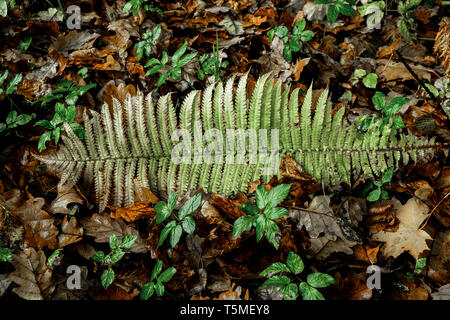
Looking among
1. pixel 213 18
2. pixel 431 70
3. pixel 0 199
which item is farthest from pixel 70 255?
pixel 431 70

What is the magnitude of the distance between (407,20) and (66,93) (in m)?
3.11

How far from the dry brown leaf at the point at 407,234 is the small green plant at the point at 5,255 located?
2.18 metres

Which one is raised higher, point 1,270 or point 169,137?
point 169,137

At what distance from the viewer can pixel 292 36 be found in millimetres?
2596

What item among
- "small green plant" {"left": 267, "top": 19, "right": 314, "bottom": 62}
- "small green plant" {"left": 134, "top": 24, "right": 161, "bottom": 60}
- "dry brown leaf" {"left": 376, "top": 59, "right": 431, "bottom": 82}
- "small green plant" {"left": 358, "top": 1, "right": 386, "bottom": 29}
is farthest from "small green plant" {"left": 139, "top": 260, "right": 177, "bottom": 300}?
"small green plant" {"left": 358, "top": 1, "right": 386, "bottom": 29}

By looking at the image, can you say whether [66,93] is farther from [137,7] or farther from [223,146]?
[223,146]

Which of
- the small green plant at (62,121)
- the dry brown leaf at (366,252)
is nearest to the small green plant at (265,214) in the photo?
the dry brown leaf at (366,252)

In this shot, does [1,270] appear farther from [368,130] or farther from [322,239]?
[368,130]

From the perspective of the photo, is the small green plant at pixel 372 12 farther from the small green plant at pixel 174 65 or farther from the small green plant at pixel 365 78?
the small green plant at pixel 174 65

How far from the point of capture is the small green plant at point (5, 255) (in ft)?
5.69

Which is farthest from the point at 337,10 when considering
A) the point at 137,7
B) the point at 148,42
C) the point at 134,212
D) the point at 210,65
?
the point at 134,212

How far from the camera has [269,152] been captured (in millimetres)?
2088

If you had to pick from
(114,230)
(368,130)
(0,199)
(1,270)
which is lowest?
(1,270)
